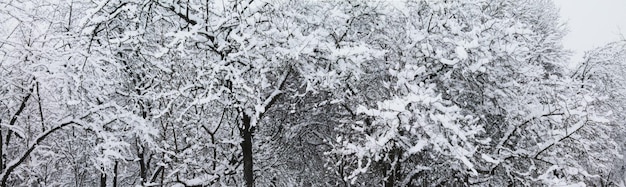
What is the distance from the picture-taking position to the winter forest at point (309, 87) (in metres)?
7.16

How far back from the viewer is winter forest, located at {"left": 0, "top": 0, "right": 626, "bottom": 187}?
7160 millimetres

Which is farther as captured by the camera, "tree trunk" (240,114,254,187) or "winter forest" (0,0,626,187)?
"tree trunk" (240,114,254,187)

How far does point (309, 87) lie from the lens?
24.5 ft

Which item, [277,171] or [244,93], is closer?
[244,93]

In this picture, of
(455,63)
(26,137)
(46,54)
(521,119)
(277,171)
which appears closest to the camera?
(46,54)

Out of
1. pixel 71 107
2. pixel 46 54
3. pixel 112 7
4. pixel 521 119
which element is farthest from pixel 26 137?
pixel 521 119

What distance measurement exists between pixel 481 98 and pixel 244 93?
4220mm

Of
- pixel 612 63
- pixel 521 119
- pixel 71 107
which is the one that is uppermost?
pixel 612 63

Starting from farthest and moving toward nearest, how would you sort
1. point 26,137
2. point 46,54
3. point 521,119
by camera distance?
point 521,119 → point 26,137 → point 46,54

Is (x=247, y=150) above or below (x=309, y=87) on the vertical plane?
below

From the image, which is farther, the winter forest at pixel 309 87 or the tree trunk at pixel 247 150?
the tree trunk at pixel 247 150

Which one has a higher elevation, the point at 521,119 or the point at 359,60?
the point at 359,60

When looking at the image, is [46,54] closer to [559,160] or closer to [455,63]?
[455,63]

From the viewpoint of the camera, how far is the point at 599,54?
1177 centimetres
